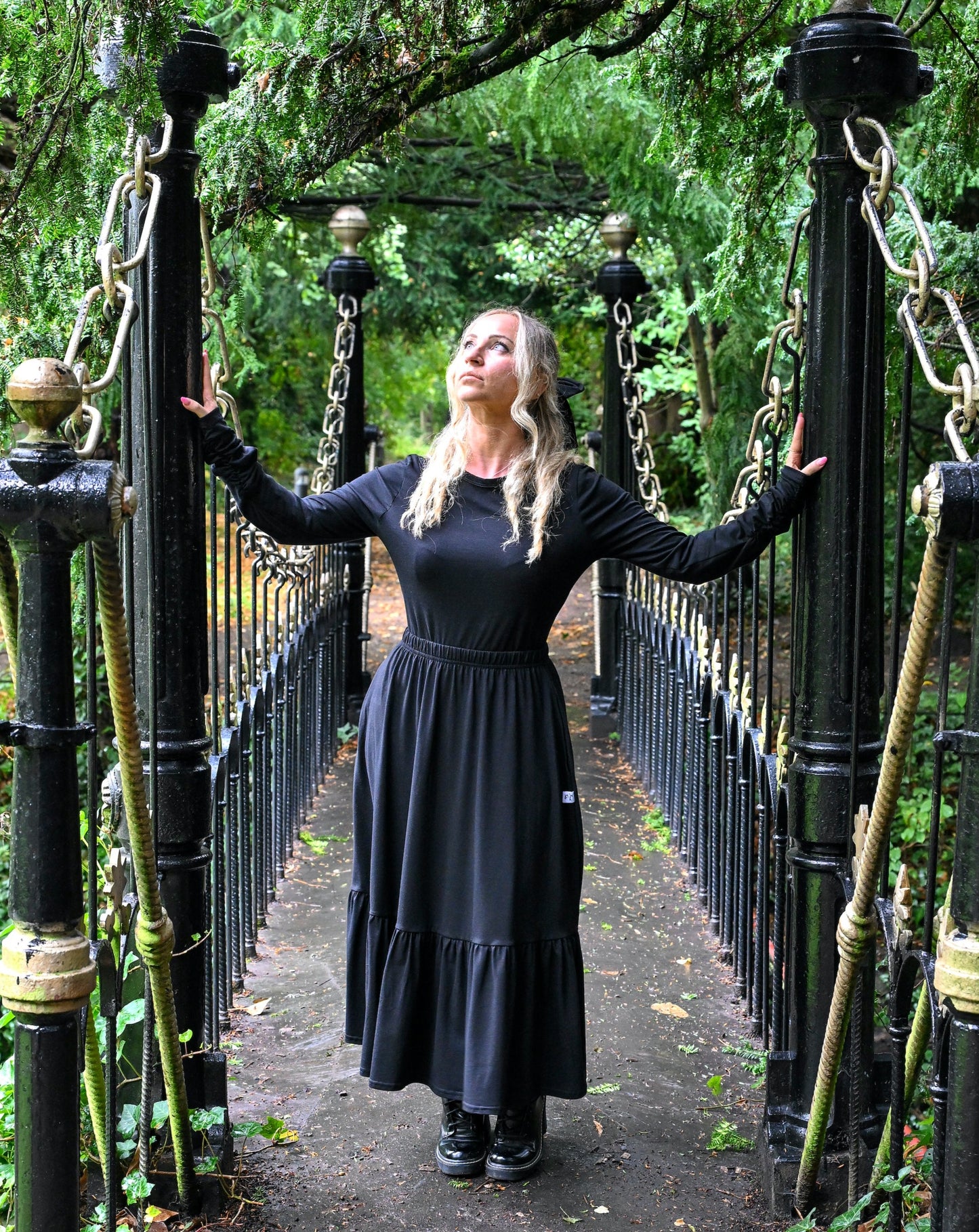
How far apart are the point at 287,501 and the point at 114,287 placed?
0.81 metres

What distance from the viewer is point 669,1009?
160 inches

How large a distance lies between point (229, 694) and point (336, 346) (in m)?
3.62

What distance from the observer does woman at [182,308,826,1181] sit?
3.01 m

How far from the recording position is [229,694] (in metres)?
3.84

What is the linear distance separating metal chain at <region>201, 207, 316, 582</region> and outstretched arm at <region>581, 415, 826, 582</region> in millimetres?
858

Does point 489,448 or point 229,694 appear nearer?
point 489,448

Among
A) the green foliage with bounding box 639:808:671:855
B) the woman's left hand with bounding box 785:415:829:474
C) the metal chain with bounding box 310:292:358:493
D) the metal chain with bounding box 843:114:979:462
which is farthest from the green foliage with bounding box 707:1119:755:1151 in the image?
the metal chain with bounding box 310:292:358:493

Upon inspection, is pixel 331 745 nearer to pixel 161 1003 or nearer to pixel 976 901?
pixel 161 1003

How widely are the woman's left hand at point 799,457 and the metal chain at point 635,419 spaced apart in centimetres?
331

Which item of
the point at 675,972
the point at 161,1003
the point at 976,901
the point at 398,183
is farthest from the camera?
the point at 398,183

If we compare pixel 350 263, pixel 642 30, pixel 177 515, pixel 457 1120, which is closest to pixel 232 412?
pixel 177 515

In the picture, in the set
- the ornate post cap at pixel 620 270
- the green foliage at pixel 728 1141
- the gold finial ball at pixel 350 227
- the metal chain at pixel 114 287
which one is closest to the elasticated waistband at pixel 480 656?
the metal chain at pixel 114 287

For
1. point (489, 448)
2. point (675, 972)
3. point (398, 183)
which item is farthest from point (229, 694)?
point (398, 183)

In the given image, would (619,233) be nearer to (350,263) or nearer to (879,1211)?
(350,263)
